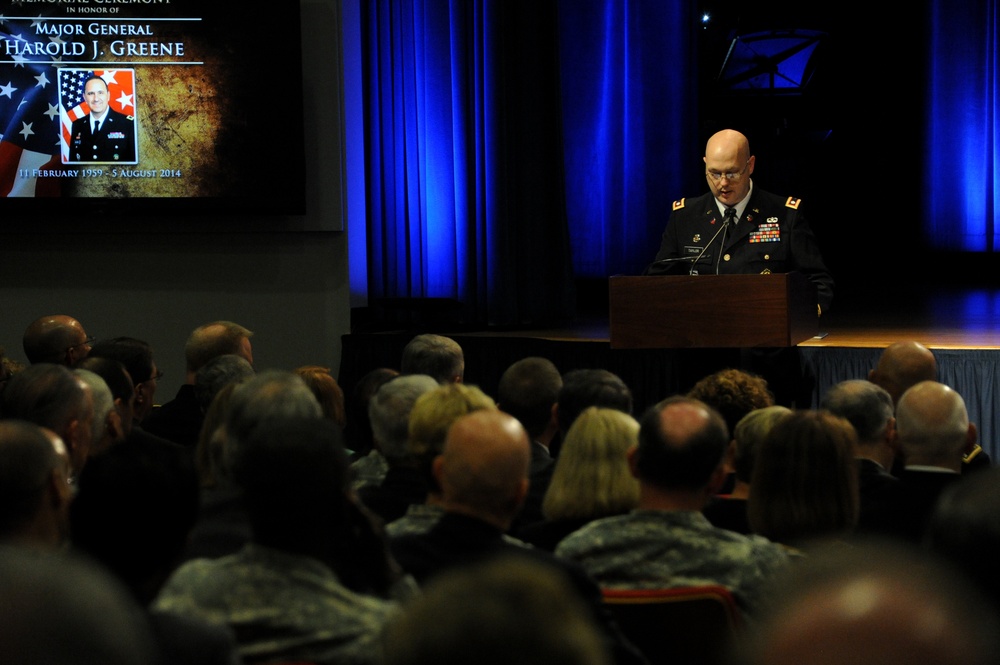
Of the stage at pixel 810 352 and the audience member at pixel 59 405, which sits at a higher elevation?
the audience member at pixel 59 405

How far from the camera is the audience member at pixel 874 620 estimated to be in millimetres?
808

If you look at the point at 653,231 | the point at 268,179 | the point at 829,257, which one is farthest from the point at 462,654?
the point at 829,257

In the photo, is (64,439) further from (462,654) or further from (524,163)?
(524,163)

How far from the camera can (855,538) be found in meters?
2.54

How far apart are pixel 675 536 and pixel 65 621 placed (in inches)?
67.2

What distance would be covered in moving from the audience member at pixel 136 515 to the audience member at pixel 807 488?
48.6 inches

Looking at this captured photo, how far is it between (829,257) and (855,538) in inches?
304

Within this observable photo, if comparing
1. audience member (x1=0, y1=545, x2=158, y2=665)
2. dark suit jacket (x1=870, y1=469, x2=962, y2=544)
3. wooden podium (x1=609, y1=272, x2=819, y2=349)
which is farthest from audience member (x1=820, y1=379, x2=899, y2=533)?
audience member (x1=0, y1=545, x2=158, y2=665)

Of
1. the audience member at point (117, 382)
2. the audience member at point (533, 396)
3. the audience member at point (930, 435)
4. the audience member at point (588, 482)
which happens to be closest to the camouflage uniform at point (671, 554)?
the audience member at point (588, 482)

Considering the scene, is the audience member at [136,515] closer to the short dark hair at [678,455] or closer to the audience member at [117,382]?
the short dark hair at [678,455]

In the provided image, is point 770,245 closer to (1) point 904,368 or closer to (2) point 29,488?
(1) point 904,368

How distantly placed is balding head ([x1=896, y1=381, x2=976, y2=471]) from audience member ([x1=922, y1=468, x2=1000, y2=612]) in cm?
170

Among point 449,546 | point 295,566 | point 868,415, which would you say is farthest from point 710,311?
point 295,566

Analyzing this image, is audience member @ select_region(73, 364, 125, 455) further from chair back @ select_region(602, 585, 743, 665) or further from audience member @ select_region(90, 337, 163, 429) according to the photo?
chair back @ select_region(602, 585, 743, 665)
